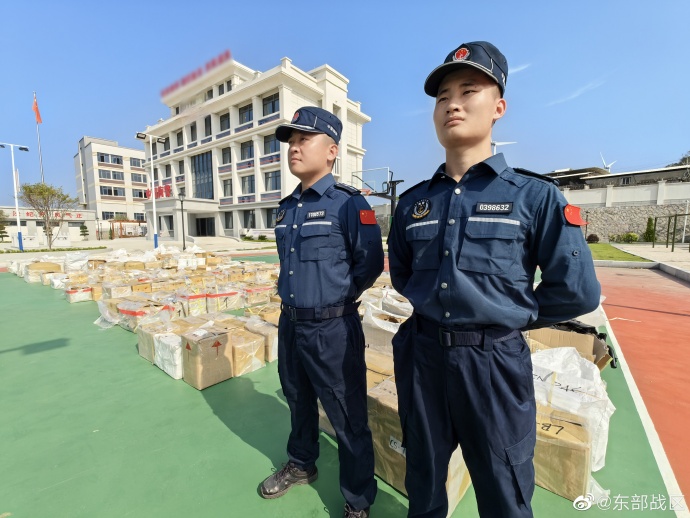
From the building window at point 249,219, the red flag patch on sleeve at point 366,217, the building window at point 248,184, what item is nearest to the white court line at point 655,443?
the red flag patch on sleeve at point 366,217

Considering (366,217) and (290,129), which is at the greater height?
(290,129)

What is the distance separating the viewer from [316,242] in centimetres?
173

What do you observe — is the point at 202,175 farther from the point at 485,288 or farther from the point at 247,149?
the point at 485,288

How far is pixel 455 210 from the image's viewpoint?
1205 mm

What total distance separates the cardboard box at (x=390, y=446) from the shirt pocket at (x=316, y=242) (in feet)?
2.95

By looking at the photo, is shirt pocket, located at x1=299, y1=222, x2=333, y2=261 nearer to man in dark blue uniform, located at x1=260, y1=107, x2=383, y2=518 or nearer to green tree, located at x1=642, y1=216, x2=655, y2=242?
man in dark blue uniform, located at x1=260, y1=107, x2=383, y2=518

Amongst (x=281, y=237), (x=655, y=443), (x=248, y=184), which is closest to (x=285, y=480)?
(x=281, y=237)

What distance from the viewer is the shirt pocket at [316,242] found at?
5.61 ft

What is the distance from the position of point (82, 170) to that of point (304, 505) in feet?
208

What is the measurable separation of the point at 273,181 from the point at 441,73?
2786 centimetres

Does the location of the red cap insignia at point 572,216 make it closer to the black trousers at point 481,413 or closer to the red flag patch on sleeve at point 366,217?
the black trousers at point 481,413

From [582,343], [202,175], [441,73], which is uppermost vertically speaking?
[202,175]

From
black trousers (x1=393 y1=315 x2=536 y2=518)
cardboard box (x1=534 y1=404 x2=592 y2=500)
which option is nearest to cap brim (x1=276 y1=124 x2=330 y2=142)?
black trousers (x1=393 y1=315 x2=536 y2=518)

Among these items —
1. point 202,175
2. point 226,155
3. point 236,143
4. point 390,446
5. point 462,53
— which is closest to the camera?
point 462,53
